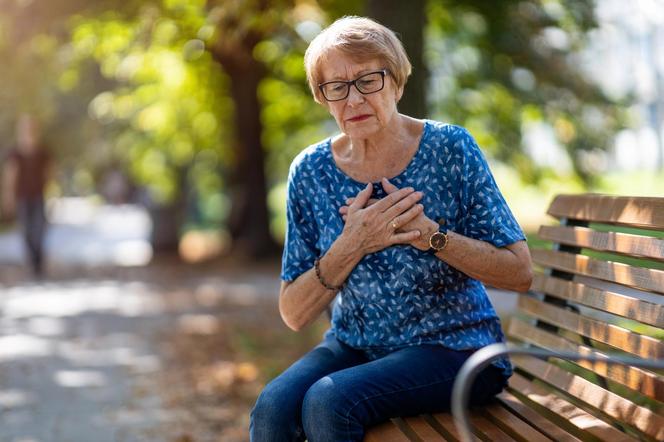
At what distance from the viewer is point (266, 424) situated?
9.12ft

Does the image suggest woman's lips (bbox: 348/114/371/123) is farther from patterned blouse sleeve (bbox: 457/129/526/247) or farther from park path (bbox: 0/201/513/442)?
park path (bbox: 0/201/513/442)

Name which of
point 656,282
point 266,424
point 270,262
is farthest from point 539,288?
point 270,262

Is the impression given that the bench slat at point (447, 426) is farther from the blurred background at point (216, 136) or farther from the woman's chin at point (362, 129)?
the blurred background at point (216, 136)

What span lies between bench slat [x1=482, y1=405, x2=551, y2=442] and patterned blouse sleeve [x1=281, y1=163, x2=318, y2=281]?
78 centimetres

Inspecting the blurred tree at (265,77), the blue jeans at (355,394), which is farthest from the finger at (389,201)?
the blurred tree at (265,77)

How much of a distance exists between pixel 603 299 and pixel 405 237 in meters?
0.74

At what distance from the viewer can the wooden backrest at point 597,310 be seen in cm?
276

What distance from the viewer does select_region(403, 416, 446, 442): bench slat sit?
106 inches

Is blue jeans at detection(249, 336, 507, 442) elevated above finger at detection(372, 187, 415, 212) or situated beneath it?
situated beneath

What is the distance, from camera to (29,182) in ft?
43.5

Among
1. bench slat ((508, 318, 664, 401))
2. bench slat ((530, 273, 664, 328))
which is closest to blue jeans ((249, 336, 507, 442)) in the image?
bench slat ((508, 318, 664, 401))

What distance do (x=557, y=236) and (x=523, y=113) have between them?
13095 mm

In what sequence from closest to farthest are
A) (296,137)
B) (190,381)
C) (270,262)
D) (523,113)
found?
A: (190,381) < (270,262) < (523,113) < (296,137)

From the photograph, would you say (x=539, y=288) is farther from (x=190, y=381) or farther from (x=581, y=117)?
(x=581, y=117)
